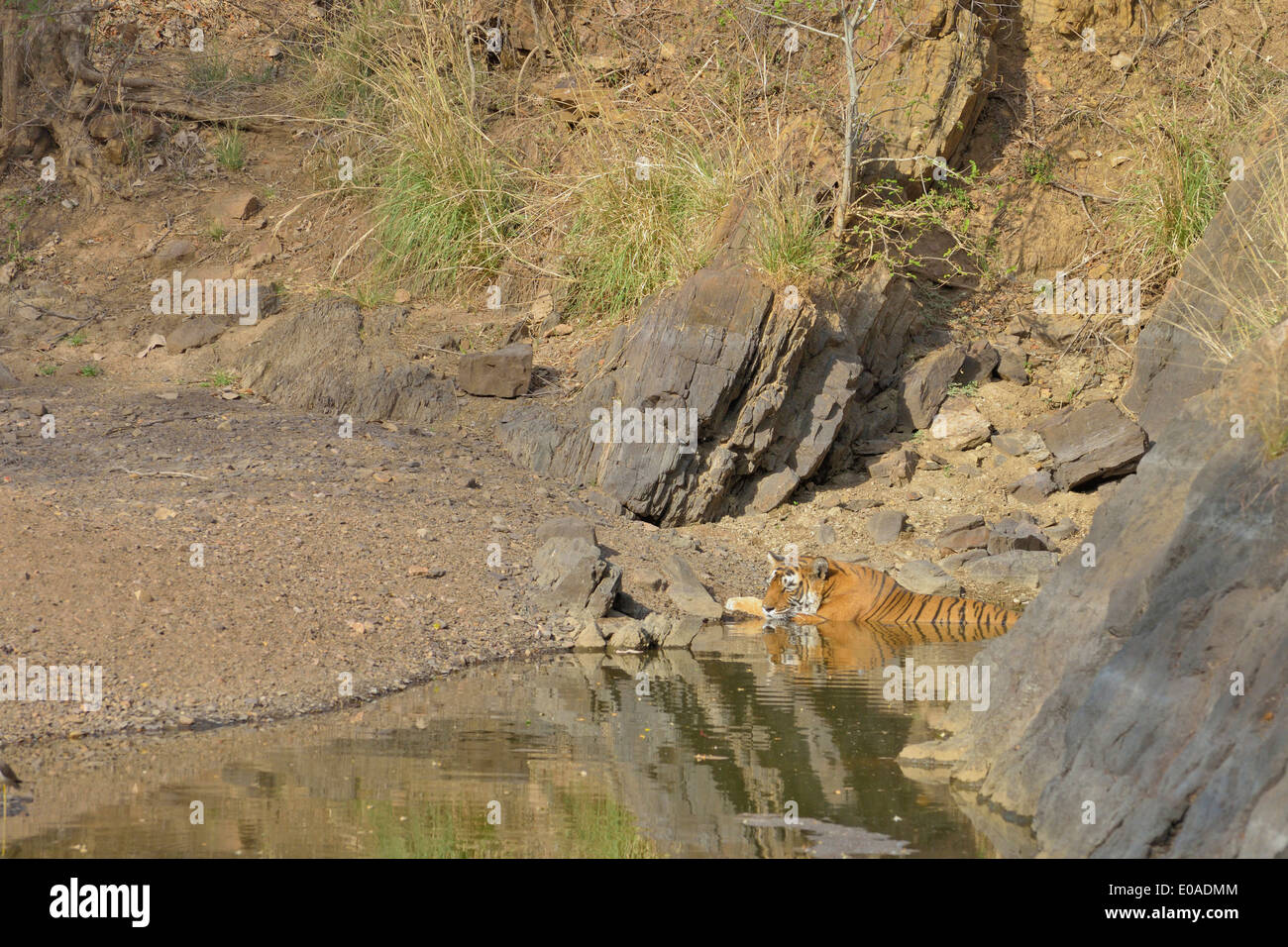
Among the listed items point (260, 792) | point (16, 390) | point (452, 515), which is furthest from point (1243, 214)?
point (16, 390)

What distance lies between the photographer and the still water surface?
4289 mm

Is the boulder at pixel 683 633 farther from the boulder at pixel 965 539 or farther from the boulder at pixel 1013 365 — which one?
the boulder at pixel 1013 365

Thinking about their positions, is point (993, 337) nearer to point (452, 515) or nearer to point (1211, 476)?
point (452, 515)

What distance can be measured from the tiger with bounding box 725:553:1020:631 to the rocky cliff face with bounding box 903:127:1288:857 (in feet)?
9.10

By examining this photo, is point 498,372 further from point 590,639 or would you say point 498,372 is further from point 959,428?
point 959,428

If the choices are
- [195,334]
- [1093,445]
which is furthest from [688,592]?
[195,334]

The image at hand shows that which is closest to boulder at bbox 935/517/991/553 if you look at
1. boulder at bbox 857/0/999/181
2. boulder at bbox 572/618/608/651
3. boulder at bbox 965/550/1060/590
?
boulder at bbox 965/550/1060/590

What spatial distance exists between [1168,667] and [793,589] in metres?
4.36

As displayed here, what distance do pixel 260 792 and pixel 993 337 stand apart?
8.76 metres

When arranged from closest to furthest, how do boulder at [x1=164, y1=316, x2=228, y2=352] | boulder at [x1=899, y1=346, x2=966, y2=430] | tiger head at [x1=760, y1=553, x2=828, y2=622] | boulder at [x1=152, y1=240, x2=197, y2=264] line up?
tiger head at [x1=760, y1=553, x2=828, y2=622] → boulder at [x1=899, y1=346, x2=966, y2=430] → boulder at [x1=164, y1=316, x2=228, y2=352] → boulder at [x1=152, y1=240, x2=197, y2=264]

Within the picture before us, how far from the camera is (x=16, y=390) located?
10445mm

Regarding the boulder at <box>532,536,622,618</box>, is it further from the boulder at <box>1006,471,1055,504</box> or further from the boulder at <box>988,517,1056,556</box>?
the boulder at <box>1006,471,1055,504</box>

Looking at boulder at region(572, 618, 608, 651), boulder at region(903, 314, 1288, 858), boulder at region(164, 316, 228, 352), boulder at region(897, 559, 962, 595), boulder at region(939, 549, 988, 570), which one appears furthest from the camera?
boulder at region(164, 316, 228, 352)
